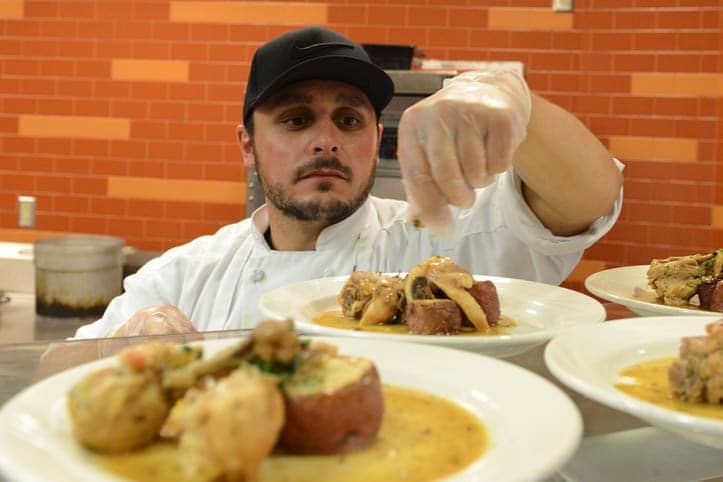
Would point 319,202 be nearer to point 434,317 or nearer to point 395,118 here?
point 434,317

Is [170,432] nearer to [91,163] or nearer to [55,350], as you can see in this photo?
[55,350]

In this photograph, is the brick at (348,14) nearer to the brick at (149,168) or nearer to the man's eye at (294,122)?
the brick at (149,168)

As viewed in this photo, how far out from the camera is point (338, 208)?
2182 millimetres

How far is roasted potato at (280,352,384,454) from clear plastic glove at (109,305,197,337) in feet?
2.67

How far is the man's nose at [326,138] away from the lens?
2109mm

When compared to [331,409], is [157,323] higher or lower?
lower

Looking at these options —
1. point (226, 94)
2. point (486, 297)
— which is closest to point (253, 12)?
point (226, 94)

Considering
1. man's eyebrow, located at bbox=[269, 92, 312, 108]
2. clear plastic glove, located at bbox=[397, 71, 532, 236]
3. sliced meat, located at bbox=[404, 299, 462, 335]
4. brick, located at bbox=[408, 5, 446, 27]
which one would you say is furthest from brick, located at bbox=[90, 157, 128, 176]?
sliced meat, located at bbox=[404, 299, 462, 335]

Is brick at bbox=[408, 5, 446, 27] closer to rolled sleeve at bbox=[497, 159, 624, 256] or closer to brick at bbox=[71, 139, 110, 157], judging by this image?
brick at bbox=[71, 139, 110, 157]

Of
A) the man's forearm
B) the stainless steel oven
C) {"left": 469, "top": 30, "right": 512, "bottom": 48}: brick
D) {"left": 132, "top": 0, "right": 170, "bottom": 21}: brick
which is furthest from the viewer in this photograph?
{"left": 132, "top": 0, "right": 170, "bottom": 21}: brick

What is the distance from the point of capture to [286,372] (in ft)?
2.41

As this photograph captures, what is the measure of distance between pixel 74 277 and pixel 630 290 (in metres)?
A: 2.65

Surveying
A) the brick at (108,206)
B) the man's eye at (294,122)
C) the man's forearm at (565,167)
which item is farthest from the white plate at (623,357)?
the brick at (108,206)

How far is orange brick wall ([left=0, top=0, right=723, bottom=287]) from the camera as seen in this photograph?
4.10m
